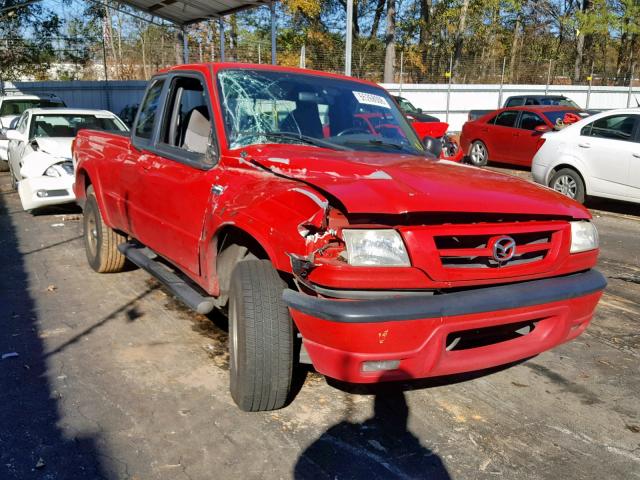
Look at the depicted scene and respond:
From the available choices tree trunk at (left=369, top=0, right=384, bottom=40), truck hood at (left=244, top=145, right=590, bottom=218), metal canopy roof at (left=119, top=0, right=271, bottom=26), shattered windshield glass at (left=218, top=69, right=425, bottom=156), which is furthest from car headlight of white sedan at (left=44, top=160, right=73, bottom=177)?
tree trunk at (left=369, top=0, right=384, bottom=40)

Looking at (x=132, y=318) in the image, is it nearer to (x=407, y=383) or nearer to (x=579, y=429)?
(x=407, y=383)

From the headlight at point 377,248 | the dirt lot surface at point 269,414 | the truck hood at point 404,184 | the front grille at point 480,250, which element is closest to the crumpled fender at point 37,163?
the dirt lot surface at point 269,414

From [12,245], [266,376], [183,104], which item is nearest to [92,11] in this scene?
[12,245]

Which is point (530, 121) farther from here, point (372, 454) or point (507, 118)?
point (372, 454)

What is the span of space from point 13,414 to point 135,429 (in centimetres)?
73

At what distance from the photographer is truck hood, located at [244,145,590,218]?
2809 mm

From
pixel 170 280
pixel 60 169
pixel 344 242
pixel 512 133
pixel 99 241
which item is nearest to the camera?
pixel 344 242

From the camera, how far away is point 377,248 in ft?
9.05

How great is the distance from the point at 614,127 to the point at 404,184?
762cm

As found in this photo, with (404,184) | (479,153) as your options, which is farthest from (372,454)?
(479,153)

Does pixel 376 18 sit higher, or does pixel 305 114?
pixel 376 18

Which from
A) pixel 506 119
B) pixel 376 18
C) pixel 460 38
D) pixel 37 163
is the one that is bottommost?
pixel 37 163

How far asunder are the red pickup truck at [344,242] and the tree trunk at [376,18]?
39948mm

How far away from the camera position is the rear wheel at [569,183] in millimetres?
9562
